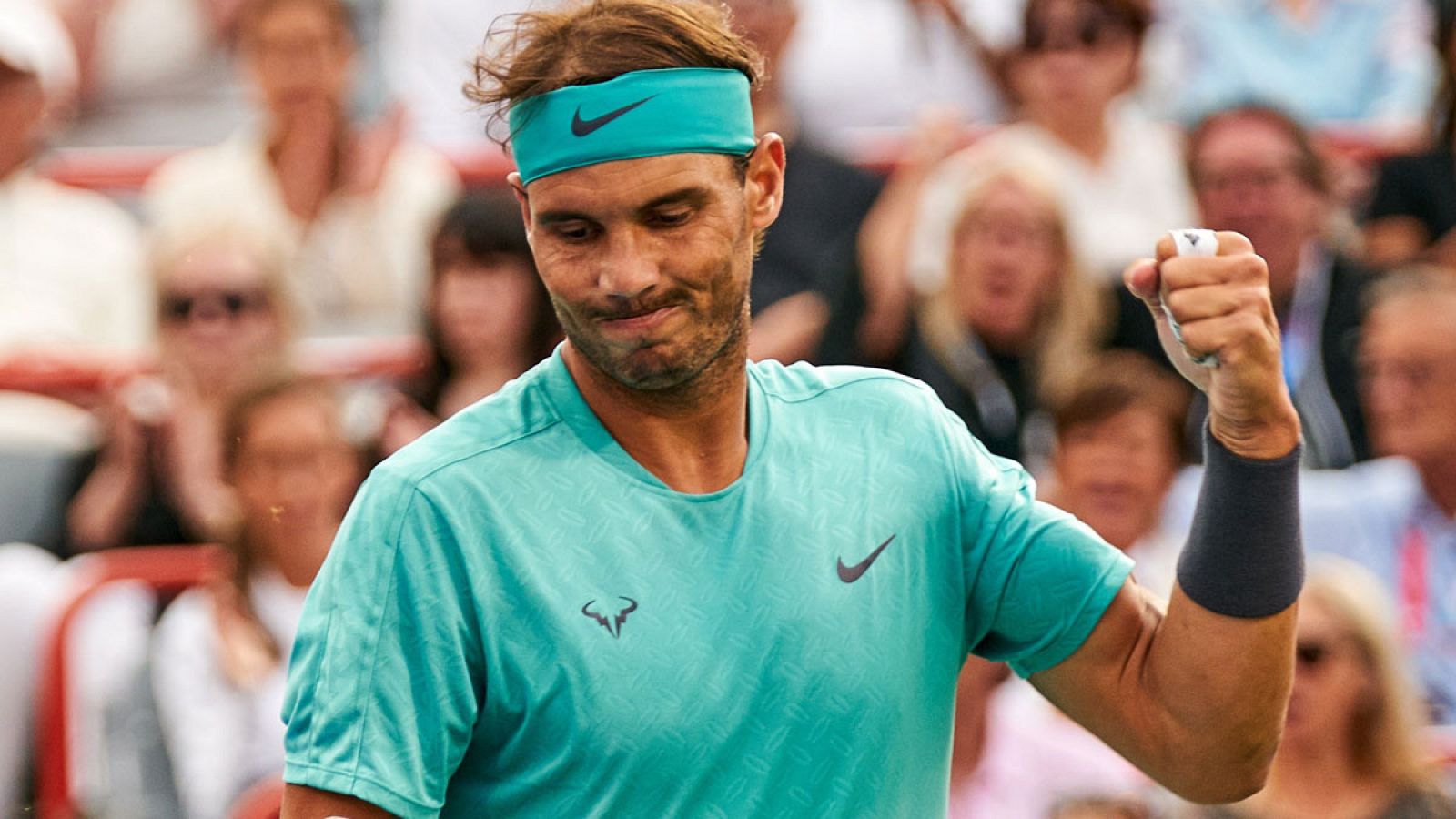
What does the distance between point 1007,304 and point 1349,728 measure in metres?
1.59

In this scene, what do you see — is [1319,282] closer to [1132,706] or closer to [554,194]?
[1132,706]

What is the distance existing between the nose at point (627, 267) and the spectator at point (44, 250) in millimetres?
3817

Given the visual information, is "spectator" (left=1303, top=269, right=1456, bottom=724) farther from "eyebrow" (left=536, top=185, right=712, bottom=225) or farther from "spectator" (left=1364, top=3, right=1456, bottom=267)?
"eyebrow" (left=536, top=185, right=712, bottom=225)

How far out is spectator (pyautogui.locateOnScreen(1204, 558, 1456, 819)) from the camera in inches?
158

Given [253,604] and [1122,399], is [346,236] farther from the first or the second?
[1122,399]

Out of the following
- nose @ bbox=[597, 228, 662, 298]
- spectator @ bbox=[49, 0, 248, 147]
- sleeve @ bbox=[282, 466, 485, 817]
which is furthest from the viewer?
spectator @ bbox=[49, 0, 248, 147]

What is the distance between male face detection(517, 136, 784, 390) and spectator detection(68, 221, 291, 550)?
291 centimetres

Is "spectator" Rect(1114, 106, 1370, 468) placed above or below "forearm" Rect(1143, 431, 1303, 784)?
below

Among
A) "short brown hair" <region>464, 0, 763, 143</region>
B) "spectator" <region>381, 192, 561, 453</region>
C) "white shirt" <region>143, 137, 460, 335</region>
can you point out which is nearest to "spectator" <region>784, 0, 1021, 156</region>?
"white shirt" <region>143, 137, 460, 335</region>

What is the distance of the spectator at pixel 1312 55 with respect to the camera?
260 inches

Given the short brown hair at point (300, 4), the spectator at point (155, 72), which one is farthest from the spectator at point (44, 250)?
the spectator at point (155, 72)

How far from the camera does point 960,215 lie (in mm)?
5254

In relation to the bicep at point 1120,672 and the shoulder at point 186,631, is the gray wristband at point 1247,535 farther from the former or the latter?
the shoulder at point 186,631

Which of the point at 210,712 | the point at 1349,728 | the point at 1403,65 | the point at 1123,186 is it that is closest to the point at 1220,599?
the point at 1349,728
